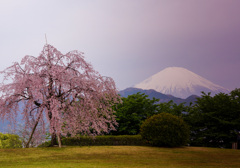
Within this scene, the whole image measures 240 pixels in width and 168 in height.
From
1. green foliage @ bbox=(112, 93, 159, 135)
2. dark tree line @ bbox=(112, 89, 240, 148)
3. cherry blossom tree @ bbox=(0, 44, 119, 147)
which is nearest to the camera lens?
cherry blossom tree @ bbox=(0, 44, 119, 147)

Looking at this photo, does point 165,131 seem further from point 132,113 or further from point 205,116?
point 132,113

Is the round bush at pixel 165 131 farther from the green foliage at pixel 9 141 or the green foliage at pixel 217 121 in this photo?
the green foliage at pixel 9 141

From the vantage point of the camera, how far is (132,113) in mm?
30125

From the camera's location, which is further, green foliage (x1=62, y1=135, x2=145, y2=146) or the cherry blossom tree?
green foliage (x1=62, y1=135, x2=145, y2=146)

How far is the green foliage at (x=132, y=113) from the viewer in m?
29.5

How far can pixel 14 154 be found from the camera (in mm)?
17219

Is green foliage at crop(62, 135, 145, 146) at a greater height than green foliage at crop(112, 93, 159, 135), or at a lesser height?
lesser

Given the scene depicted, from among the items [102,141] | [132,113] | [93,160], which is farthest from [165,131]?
[132,113]

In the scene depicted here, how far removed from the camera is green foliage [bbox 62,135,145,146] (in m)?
23.0

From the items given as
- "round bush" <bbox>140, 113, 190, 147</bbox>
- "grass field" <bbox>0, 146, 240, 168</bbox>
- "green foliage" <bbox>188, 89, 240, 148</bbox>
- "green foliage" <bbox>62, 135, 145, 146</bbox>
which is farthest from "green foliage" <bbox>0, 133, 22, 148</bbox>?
"green foliage" <bbox>188, 89, 240, 148</bbox>

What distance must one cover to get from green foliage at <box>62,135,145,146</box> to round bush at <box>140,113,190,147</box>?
184 cm

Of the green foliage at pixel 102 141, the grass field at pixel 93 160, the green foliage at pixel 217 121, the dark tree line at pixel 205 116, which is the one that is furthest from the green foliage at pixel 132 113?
the grass field at pixel 93 160

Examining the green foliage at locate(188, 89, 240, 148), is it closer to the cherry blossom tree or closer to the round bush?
the round bush

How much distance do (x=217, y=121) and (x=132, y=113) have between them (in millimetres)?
9384
